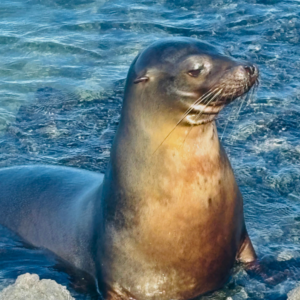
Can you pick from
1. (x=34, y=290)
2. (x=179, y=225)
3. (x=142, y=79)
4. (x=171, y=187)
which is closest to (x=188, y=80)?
(x=142, y=79)

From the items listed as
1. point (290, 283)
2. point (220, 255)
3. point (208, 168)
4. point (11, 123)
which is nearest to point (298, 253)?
point (290, 283)

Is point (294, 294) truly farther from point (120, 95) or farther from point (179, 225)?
point (120, 95)

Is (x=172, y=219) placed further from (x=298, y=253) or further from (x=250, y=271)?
(x=298, y=253)

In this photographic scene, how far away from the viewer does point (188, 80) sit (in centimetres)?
443

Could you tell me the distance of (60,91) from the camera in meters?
10.2

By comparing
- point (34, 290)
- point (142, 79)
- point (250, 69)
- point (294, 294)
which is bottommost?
point (34, 290)

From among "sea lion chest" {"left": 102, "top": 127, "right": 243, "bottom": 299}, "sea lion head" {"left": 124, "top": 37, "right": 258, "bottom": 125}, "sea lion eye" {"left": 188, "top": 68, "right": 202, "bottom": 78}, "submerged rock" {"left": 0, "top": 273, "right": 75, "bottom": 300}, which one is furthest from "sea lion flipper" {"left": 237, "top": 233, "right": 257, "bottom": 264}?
"sea lion eye" {"left": 188, "top": 68, "right": 202, "bottom": 78}

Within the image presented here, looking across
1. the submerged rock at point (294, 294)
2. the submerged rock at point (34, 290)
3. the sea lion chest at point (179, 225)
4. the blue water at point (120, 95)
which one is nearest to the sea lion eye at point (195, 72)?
the sea lion chest at point (179, 225)

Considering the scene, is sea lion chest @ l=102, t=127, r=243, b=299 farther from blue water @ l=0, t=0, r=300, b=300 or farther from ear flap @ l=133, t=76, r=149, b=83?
Result: ear flap @ l=133, t=76, r=149, b=83

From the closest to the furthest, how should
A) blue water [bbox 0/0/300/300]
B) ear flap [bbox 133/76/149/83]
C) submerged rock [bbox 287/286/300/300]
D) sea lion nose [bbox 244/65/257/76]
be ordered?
sea lion nose [bbox 244/65/257/76]
ear flap [bbox 133/76/149/83]
submerged rock [bbox 287/286/300/300]
blue water [bbox 0/0/300/300]

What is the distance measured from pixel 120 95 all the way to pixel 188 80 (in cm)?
525

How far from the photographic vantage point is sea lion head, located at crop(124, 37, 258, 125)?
4320mm

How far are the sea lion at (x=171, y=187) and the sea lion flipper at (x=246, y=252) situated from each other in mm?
12

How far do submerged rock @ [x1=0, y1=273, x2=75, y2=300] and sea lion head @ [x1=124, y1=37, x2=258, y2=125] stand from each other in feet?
5.45
